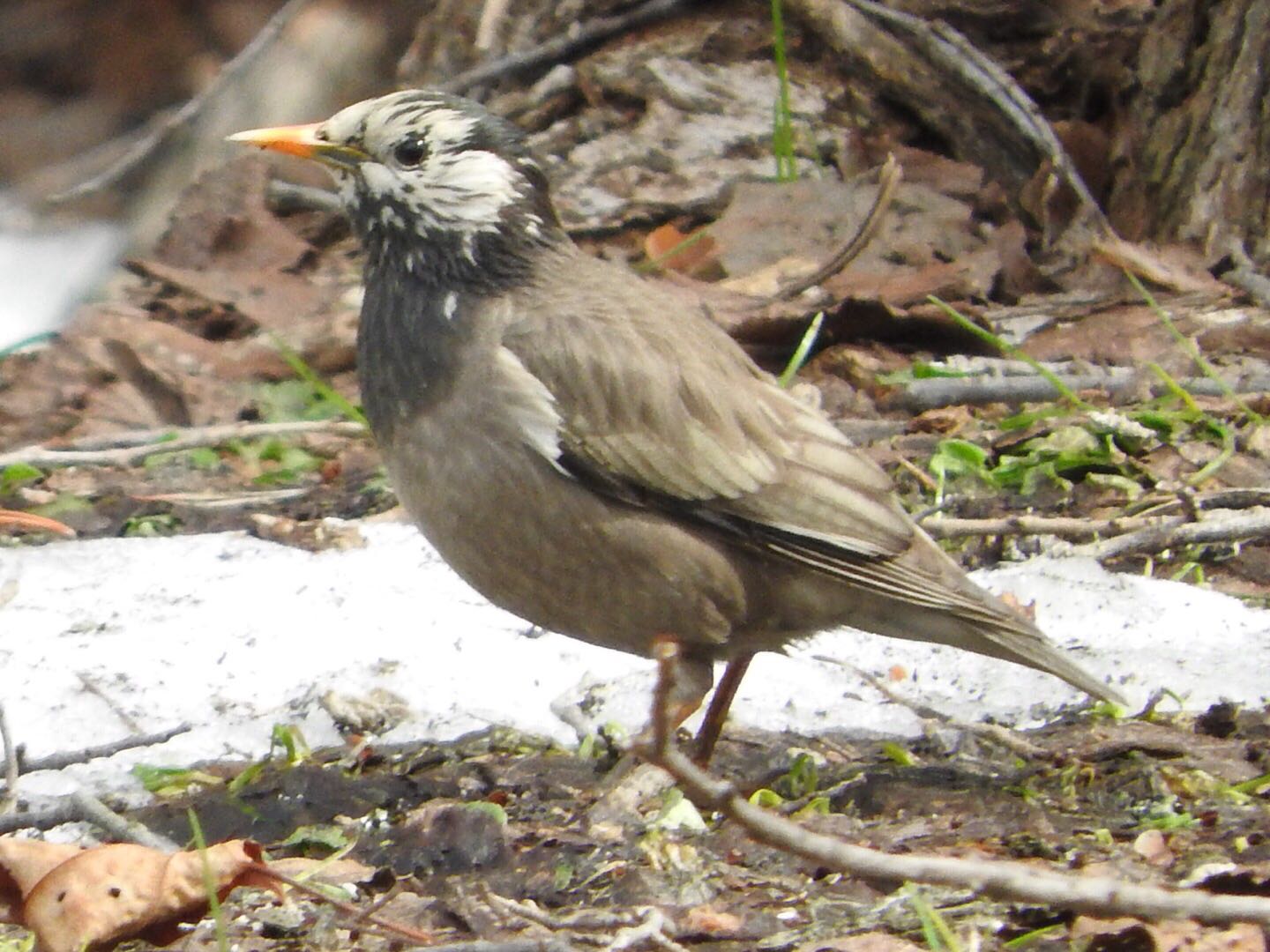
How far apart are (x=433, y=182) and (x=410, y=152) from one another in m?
0.09

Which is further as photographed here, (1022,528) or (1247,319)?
(1247,319)

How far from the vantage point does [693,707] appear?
3771 mm

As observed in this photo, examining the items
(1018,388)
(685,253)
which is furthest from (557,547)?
(685,253)

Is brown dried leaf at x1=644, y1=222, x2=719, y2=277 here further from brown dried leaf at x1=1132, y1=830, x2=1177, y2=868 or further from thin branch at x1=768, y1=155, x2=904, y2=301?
brown dried leaf at x1=1132, y1=830, x2=1177, y2=868

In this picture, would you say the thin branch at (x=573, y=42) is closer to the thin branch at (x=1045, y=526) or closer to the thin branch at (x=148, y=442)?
the thin branch at (x=148, y=442)

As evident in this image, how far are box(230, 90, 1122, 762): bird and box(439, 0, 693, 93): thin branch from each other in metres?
3.80

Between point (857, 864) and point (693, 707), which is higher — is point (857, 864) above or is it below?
above

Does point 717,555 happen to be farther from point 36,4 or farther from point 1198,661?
point 36,4

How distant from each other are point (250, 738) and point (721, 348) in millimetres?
1289

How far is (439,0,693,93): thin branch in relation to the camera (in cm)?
756

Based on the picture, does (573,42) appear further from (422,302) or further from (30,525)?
(422,302)

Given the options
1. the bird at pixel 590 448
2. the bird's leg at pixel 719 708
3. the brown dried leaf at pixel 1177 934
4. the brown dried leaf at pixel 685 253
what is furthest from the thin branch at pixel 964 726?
the brown dried leaf at pixel 685 253

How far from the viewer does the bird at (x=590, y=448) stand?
3502mm

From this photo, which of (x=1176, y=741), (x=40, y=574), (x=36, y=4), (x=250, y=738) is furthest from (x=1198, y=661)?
(x=36, y=4)
